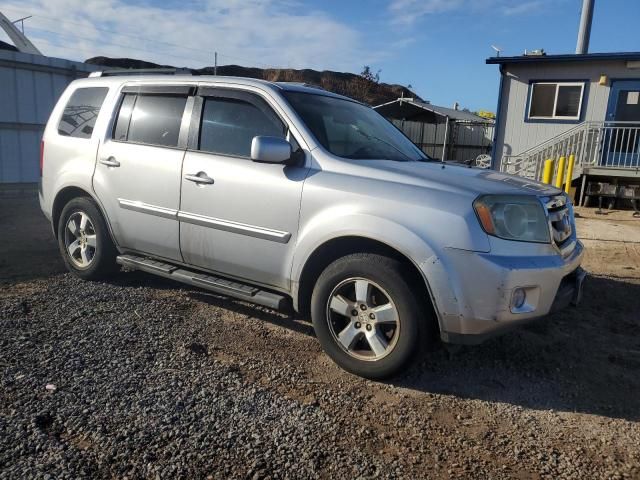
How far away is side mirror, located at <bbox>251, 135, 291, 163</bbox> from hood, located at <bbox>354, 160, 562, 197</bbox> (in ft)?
1.67

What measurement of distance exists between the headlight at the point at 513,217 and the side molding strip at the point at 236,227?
1.31m

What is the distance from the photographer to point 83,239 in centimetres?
483

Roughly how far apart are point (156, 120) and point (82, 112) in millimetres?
1107

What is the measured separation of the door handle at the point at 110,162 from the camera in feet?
14.5

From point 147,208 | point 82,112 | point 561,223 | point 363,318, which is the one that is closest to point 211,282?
point 147,208

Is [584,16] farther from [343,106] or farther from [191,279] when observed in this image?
[191,279]

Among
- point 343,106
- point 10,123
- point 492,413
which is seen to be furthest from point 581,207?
point 10,123

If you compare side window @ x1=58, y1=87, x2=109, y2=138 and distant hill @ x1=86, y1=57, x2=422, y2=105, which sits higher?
distant hill @ x1=86, y1=57, x2=422, y2=105

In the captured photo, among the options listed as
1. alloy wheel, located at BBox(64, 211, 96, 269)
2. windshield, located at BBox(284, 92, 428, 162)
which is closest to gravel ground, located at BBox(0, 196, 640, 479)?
alloy wheel, located at BBox(64, 211, 96, 269)

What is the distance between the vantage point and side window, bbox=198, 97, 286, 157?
3.79 m

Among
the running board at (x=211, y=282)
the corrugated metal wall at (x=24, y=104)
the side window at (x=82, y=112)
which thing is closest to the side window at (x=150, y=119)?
the side window at (x=82, y=112)

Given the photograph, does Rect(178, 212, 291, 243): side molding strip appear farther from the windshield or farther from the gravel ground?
the gravel ground

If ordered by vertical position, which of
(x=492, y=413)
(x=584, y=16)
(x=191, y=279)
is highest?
(x=584, y=16)

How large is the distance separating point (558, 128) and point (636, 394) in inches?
542
